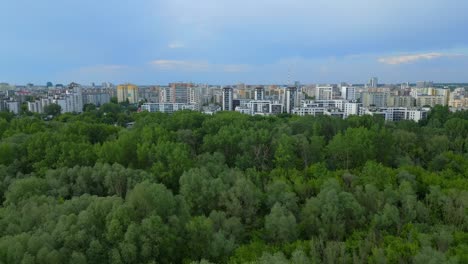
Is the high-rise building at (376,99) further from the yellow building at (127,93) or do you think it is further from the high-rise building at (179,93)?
the yellow building at (127,93)

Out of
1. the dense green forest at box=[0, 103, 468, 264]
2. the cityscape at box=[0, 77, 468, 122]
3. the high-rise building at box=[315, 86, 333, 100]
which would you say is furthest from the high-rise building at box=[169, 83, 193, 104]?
the dense green forest at box=[0, 103, 468, 264]

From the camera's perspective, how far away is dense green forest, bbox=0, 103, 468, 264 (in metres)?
8.43

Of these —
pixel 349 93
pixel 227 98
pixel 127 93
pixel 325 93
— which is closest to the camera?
pixel 227 98

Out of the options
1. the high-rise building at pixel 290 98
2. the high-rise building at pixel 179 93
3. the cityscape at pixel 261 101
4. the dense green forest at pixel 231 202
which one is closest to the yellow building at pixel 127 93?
the cityscape at pixel 261 101

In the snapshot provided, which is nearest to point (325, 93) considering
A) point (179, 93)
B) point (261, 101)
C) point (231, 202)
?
point (261, 101)

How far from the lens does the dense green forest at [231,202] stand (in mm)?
8430

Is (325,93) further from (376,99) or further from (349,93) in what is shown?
(376,99)

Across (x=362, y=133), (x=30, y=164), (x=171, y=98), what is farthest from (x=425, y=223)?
(x=171, y=98)

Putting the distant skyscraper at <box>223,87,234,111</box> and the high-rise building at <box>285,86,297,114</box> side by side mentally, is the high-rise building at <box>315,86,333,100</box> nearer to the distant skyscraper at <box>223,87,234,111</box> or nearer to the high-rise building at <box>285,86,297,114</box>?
the high-rise building at <box>285,86,297,114</box>

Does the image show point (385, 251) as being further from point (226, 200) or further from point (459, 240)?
point (226, 200)

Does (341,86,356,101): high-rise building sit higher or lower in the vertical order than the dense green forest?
higher

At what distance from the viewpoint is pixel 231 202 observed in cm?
1203

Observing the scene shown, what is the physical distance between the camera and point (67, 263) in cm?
785

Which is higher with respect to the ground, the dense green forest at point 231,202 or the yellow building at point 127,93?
the yellow building at point 127,93
